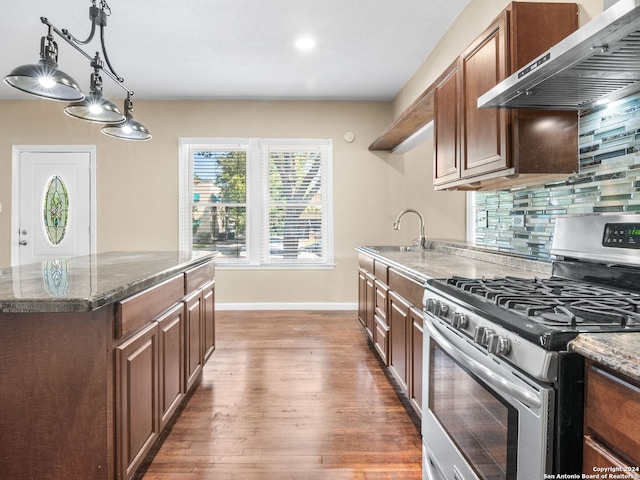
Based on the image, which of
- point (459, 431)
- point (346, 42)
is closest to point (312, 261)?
point (346, 42)

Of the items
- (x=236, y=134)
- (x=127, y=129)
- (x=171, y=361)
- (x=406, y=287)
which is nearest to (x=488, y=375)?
(x=406, y=287)

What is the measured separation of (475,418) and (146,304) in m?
1.37

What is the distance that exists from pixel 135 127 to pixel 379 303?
2.20 metres

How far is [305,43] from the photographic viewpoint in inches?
141

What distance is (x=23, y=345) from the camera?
4.49 ft

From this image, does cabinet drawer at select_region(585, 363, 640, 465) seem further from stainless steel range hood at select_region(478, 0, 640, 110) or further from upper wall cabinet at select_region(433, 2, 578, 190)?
upper wall cabinet at select_region(433, 2, 578, 190)

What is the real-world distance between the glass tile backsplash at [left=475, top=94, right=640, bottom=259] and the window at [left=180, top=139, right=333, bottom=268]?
9.71 ft

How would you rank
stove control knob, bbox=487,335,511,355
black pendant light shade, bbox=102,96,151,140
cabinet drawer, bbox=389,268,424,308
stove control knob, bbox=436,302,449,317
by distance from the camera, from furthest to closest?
black pendant light shade, bbox=102,96,151,140
cabinet drawer, bbox=389,268,424,308
stove control knob, bbox=436,302,449,317
stove control knob, bbox=487,335,511,355

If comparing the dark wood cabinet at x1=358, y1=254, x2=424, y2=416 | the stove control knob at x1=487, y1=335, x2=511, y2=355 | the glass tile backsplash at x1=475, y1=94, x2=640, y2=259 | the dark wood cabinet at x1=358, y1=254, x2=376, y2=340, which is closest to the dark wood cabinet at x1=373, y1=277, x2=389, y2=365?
the dark wood cabinet at x1=358, y1=254, x2=424, y2=416

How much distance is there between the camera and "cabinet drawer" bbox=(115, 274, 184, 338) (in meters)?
1.48

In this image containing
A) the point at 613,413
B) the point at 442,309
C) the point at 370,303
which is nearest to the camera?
the point at 613,413

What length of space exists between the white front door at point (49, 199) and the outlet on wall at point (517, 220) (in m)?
4.87

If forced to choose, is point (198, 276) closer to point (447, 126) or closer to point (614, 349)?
point (447, 126)

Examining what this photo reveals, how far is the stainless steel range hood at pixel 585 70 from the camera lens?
1.06m
